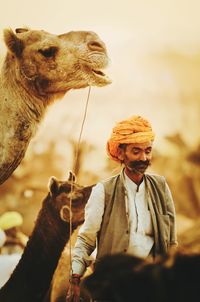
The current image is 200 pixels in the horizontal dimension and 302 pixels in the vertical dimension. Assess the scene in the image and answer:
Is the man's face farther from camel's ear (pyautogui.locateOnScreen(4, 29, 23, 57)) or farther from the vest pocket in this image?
camel's ear (pyautogui.locateOnScreen(4, 29, 23, 57))

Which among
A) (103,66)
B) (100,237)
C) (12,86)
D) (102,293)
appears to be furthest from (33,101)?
(102,293)

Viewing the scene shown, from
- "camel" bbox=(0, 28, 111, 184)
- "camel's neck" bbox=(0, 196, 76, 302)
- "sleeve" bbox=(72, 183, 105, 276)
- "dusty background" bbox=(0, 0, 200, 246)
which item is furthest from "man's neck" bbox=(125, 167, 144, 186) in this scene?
"dusty background" bbox=(0, 0, 200, 246)

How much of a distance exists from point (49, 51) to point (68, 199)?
1.21 meters

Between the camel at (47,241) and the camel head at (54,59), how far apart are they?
84 cm

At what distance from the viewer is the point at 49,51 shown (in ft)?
12.3

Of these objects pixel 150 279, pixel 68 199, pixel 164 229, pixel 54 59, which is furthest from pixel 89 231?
pixel 150 279

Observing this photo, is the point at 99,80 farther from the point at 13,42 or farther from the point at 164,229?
the point at 164,229

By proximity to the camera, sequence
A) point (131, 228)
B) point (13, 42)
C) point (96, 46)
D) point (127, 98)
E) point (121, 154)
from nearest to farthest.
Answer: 1. point (131, 228)
2. point (121, 154)
3. point (13, 42)
4. point (96, 46)
5. point (127, 98)

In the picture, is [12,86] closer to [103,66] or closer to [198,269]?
[103,66]

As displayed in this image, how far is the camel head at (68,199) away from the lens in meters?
4.24

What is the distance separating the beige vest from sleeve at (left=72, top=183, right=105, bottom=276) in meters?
0.04

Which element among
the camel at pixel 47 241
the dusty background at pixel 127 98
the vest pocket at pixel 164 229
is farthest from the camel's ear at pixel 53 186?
the vest pocket at pixel 164 229

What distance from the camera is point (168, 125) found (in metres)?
4.88

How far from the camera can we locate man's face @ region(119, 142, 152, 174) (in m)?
3.07
